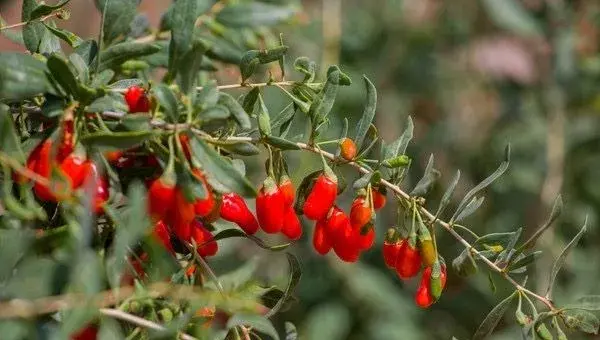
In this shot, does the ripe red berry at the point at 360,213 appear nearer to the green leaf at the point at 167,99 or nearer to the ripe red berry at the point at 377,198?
the ripe red berry at the point at 377,198

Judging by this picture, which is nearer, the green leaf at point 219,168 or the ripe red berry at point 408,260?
the green leaf at point 219,168

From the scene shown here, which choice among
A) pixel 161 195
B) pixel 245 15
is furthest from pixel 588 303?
pixel 245 15

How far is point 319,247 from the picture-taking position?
34.3 inches

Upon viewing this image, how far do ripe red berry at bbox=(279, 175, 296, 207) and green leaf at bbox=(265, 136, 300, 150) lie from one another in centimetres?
5

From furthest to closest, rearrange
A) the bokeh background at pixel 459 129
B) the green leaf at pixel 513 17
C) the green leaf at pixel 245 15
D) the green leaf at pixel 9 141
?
the green leaf at pixel 513 17, the bokeh background at pixel 459 129, the green leaf at pixel 245 15, the green leaf at pixel 9 141

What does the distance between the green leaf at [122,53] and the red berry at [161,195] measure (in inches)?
4.5

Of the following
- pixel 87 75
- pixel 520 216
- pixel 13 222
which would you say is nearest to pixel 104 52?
pixel 87 75

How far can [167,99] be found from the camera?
0.70 meters

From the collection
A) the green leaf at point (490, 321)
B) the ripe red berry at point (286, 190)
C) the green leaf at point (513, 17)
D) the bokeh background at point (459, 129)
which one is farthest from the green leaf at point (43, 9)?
the green leaf at point (513, 17)

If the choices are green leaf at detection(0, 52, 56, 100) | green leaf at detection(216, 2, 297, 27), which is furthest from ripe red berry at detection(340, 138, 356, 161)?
green leaf at detection(216, 2, 297, 27)

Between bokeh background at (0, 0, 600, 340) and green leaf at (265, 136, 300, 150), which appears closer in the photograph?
green leaf at (265, 136, 300, 150)

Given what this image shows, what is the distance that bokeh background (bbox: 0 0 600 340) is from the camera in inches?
87.2

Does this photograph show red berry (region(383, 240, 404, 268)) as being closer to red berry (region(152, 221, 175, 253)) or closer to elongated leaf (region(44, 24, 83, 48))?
red berry (region(152, 221, 175, 253))

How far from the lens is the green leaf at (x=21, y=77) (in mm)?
681
